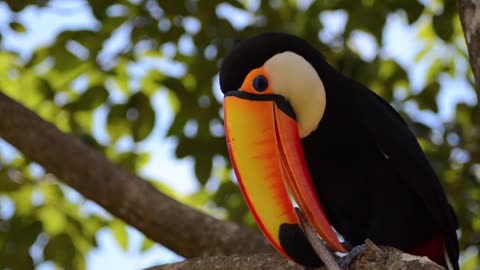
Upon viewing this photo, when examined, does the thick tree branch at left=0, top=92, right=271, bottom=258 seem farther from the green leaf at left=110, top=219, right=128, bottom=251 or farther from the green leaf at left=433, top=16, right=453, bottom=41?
the green leaf at left=433, top=16, right=453, bottom=41

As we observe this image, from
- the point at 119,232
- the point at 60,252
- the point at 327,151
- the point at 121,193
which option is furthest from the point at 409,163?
the point at 119,232

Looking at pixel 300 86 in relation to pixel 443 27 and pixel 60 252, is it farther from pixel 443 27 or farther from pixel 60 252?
pixel 60 252

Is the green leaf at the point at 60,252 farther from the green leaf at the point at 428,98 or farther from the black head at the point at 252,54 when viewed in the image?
the black head at the point at 252,54

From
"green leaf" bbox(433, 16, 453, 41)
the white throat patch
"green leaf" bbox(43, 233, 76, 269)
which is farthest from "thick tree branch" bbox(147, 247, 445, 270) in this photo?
"green leaf" bbox(433, 16, 453, 41)

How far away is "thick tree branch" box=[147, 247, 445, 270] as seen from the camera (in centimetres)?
261

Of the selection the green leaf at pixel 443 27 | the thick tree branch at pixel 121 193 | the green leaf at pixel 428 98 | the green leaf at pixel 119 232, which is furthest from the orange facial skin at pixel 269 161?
the green leaf at pixel 119 232

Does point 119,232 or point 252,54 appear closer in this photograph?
point 252,54

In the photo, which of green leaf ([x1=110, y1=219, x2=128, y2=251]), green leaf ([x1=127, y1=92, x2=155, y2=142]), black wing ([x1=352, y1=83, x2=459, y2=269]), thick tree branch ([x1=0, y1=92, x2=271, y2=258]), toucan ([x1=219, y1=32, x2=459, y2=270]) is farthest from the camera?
green leaf ([x1=110, y1=219, x2=128, y2=251])

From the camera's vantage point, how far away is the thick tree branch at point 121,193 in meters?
4.30

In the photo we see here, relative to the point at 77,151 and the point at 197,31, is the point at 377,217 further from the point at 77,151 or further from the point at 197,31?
the point at 197,31

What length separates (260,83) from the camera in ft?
10.2

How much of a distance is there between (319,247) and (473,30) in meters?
1.08

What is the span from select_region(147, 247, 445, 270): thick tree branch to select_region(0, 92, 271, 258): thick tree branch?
35.0 inches

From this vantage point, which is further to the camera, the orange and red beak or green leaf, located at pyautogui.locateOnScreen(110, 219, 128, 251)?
green leaf, located at pyautogui.locateOnScreen(110, 219, 128, 251)
